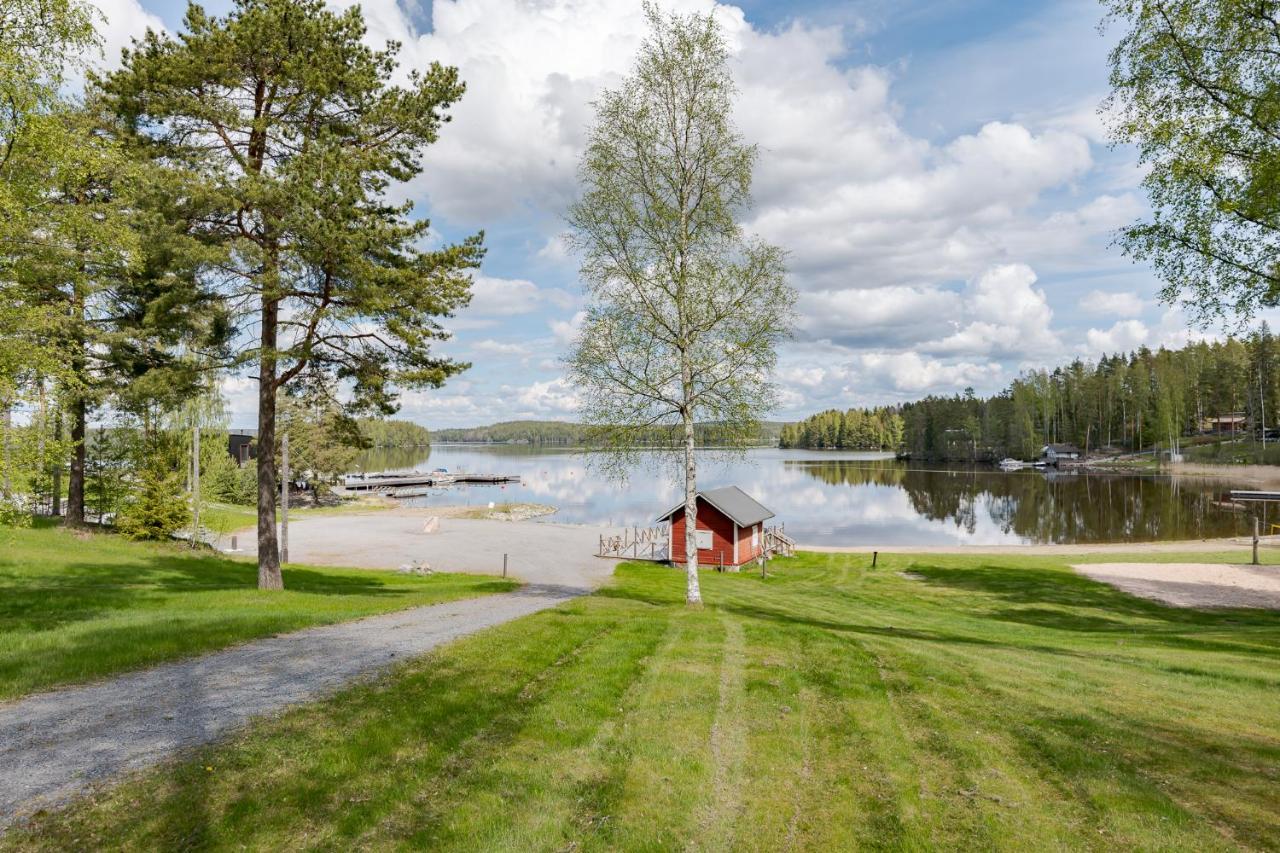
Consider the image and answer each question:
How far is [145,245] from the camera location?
1447 centimetres

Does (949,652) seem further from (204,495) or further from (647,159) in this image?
(204,495)

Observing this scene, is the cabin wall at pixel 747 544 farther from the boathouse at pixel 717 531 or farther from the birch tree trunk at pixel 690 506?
the birch tree trunk at pixel 690 506

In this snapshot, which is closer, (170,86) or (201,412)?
(170,86)

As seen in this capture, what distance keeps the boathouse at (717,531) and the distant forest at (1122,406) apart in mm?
105242

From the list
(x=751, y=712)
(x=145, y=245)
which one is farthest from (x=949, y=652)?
(x=145, y=245)

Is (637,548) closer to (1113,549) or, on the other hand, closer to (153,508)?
(153,508)

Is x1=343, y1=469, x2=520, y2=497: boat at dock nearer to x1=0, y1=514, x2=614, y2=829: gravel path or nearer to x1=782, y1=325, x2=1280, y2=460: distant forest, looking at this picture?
x1=0, y1=514, x2=614, y2=829: gravel path

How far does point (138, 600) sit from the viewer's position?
15.5 m

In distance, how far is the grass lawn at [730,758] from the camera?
17.6 ft

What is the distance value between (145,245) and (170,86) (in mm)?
4179

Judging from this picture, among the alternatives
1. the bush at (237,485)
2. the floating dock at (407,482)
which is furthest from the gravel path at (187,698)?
the floating dock at (407,482)

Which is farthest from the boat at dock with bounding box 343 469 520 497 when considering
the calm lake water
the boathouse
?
the boathouse

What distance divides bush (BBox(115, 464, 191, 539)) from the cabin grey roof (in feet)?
71.8

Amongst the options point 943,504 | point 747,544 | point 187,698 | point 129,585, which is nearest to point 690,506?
point 187,698
